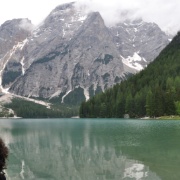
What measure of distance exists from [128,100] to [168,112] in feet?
112

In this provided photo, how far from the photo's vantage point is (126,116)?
198 m

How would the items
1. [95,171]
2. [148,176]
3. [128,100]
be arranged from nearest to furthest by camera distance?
[148,176], [95,171], [128,100]

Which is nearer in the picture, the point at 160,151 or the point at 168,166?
the point at 168,166

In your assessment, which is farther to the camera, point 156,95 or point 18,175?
point 156,95

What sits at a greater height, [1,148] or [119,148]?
[1,148]

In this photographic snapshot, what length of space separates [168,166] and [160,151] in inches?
400

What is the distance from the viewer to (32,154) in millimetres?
44750

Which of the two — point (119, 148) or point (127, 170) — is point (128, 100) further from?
point (127, 170)

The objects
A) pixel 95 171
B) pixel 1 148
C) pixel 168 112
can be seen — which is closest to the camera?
pixel 1 148

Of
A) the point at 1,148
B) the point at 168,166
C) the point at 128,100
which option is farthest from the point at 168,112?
the point at 1,148

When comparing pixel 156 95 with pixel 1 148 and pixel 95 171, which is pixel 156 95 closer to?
pixel 95 171

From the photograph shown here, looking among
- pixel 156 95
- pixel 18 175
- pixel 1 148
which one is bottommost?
pixel 18 175

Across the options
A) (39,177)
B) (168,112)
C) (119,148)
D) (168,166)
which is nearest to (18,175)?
(39,177)

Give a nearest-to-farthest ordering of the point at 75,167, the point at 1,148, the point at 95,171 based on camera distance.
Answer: the point at 1,148 → the point at 95,171 → the point at 75,167
